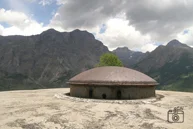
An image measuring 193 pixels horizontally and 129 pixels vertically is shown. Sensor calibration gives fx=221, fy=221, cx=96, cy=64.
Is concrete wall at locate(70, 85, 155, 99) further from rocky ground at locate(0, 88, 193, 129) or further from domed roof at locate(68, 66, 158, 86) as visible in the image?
rocky ground at locate(0, 88, 193, 129)

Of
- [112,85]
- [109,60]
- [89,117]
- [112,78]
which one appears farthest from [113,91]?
[109,60]

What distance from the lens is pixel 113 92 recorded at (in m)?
22.5

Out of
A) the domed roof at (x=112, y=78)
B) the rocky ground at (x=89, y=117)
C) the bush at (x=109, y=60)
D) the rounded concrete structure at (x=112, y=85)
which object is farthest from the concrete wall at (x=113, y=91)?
the bush at (x=109, y=60)

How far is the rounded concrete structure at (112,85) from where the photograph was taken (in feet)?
73.7

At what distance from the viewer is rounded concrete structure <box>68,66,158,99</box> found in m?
22.5

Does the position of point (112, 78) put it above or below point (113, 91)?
above

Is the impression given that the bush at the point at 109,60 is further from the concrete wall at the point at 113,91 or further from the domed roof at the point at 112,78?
the concrete wall at the point at 113,91

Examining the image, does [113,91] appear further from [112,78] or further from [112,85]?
[112,78]

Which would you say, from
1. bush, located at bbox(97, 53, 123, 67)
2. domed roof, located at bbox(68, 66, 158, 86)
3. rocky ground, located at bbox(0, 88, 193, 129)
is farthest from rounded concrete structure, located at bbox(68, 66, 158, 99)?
bush, located at bbox(97, 53, 123, 67)

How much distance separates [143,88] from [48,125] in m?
13.5

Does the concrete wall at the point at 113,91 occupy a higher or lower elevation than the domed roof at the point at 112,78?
lower

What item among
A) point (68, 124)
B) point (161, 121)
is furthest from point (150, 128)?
point (68, 124)

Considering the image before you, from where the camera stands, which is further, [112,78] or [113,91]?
[112,78]

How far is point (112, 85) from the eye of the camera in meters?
22.2
